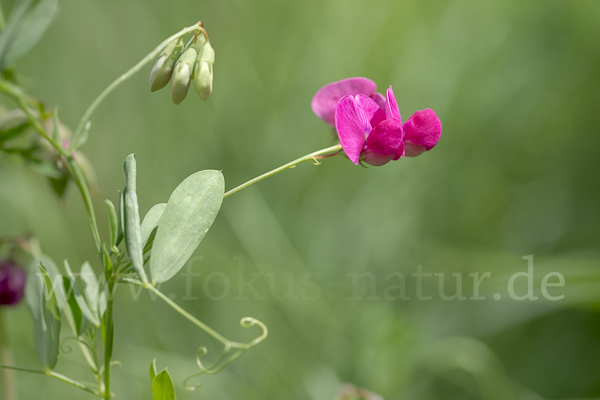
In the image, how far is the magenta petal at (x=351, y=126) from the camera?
29cm

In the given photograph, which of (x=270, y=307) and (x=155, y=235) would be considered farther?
(x=270, y=307)

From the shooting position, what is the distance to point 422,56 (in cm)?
114

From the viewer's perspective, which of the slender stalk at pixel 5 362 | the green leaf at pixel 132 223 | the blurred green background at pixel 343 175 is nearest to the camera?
the green leaf at pixel 132 223

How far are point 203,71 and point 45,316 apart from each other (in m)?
0.17

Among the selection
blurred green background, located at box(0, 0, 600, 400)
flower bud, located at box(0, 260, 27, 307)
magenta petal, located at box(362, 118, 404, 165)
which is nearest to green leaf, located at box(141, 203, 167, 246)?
magenta petal, located at box(362, 118, 404, 165)

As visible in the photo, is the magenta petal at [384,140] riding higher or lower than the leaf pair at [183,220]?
higher

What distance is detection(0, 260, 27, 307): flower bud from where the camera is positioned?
431 millimetres

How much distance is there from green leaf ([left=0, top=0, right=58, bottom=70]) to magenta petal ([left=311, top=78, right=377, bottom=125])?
16 cm

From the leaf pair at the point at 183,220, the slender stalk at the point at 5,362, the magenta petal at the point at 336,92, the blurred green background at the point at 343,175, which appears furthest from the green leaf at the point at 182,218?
the blurred green background at the point at 343,175

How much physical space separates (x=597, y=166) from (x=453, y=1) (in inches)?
19.3

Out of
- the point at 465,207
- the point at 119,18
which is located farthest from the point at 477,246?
the point at 119,18

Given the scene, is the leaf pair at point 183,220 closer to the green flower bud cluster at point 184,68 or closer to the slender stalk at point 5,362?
the green flower bud cluster at point 184,68

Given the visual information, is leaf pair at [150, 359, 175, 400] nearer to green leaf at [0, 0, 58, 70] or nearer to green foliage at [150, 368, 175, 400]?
green foliage at [150, 368, 175, 400]

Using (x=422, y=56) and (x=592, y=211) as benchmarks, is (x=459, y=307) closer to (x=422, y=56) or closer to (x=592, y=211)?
(x=592, y=211)
